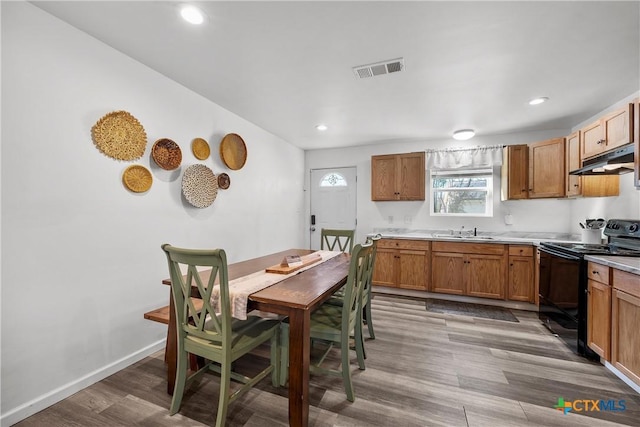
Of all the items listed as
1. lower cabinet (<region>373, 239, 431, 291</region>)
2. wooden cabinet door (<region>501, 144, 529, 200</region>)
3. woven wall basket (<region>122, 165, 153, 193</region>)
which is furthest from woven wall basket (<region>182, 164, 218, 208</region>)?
wooden cabinet door (<region>501, 144, 529, 200</region>)

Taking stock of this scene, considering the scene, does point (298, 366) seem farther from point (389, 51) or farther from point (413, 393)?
point (389, 51)

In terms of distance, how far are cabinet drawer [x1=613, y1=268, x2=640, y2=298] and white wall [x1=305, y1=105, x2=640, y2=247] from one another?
117cm

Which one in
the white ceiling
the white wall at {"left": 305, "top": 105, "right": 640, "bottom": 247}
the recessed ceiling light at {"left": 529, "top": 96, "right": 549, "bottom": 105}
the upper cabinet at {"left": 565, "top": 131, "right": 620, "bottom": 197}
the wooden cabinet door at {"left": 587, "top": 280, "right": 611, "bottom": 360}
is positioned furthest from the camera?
the white wall at {"left": 305, "top": 105, "right": 640, "bottom": 247}

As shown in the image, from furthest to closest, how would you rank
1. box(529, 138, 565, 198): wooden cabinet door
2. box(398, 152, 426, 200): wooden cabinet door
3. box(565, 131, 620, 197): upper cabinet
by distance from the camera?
1. box(398, 152, 426, 200): wooden cabinet door
2. box(529, 138, 565, 198): wooden cabinet door
3. box(565, 131, 620, 197): upper cabinet

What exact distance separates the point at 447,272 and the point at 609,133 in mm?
2258

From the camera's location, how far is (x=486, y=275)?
366cm

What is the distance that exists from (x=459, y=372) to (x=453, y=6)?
8.47 ft

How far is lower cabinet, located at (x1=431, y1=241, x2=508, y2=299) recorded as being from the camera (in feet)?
11.8

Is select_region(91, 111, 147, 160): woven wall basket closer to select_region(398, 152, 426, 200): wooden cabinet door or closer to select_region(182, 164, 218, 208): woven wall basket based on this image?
select_region(182, 164, 218, 208): woven wall basket

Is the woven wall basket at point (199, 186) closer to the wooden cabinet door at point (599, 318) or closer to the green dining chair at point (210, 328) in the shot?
the green dining chair at point (210, 328)

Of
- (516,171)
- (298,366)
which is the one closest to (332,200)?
(516,171)

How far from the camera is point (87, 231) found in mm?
1917

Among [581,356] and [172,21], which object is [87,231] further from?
[581,356]

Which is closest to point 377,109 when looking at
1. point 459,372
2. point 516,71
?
point 516,71
